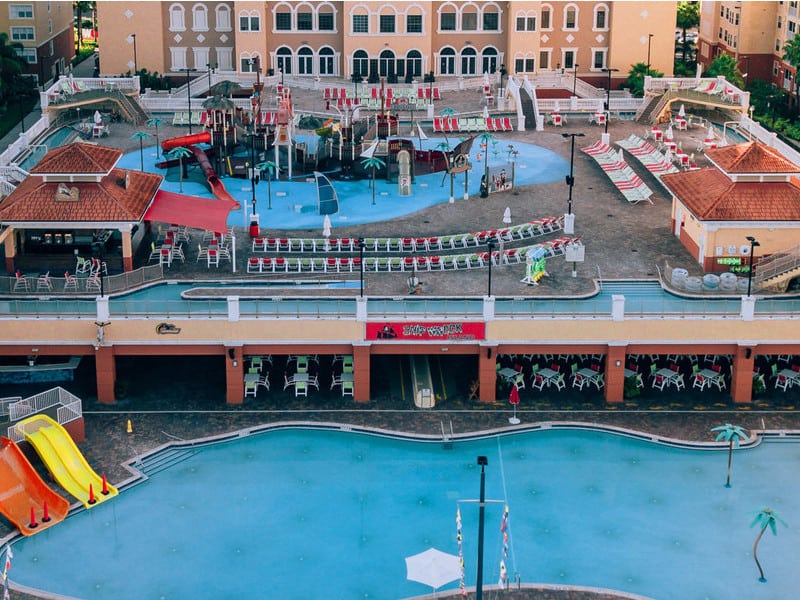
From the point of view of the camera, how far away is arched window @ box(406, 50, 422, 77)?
375 ft

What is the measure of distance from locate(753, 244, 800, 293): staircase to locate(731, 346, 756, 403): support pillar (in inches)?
190

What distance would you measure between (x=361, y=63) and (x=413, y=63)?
399 centimetres

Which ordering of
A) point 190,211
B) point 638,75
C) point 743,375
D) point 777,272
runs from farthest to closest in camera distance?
point 638,75 → point 190,211 → point 777,272 → point 743,375

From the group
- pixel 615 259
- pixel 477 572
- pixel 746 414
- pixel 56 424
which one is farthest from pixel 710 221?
pixel 56 424

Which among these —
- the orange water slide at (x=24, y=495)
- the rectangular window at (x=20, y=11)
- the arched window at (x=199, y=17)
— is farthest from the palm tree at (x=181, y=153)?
the rectangular window at (x=20, y=11)

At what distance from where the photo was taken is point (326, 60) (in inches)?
4523

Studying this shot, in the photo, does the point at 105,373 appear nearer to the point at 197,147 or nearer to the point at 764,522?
the point at 197,147

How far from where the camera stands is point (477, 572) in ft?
169

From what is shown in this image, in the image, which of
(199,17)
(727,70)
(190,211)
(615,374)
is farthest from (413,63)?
(615,374)

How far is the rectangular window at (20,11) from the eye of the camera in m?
118

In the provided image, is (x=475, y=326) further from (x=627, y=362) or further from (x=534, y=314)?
(x=627, y=362)

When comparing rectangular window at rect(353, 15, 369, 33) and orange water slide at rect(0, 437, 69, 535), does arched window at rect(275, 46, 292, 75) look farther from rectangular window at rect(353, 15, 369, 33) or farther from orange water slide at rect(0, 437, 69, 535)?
orange water slide at rect(0, 437, 69, 535)

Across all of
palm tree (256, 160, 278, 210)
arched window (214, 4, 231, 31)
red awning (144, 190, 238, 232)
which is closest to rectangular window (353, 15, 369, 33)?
arched window (214, 4, 231, 31)

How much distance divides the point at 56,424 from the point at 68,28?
7646 cm
